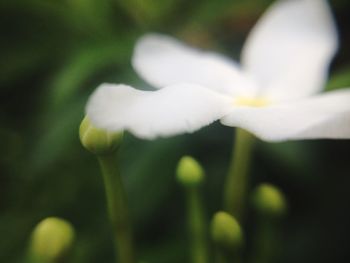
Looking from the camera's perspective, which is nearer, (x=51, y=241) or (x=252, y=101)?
(x=51, y=241)

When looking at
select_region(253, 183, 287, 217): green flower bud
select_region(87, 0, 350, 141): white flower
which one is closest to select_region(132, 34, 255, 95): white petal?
select_region(87, 0, 350, 141): white flower

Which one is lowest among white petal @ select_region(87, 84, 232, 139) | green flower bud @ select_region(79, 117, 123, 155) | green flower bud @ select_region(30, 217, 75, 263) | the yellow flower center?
green flower bud @ select_region(30, 217, 75, 263)

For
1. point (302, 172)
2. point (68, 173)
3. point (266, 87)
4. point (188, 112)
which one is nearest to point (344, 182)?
point (302, 172)

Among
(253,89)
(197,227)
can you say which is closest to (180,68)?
A: (253,89)

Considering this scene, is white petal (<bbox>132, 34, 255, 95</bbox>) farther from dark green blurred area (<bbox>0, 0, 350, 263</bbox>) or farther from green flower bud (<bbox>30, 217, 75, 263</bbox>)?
green flower bud (<bbox>30, 217, 75, 263</bbox>)

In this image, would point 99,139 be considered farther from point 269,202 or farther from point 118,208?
point 269,202

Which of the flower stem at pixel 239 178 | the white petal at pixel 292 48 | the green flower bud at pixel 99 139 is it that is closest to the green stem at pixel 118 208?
the green flower bud at pixel 99 139
